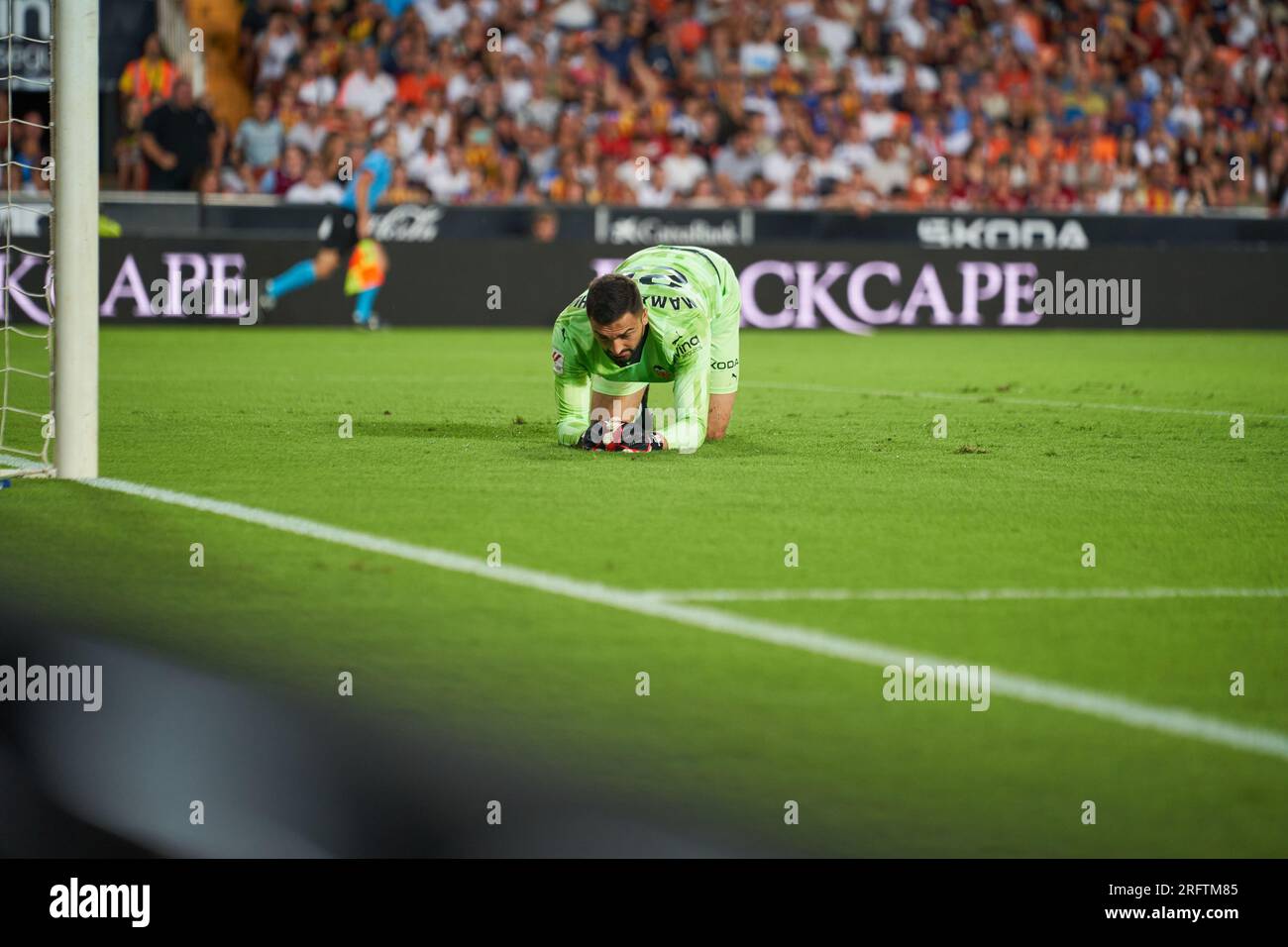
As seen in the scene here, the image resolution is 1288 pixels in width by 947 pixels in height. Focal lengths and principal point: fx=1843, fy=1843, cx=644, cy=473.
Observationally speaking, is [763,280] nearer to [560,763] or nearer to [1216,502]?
[1216,502]

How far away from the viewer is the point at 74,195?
7875 mm

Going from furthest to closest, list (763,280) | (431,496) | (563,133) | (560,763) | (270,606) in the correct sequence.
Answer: (563,133)
(763,280)
(431,496)
(270,606)
(560,763)

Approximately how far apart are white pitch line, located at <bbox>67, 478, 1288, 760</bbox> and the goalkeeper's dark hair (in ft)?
5.57

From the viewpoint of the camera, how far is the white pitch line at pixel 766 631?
434cm

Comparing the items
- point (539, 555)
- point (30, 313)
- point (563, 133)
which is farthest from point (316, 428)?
point (563, 133)

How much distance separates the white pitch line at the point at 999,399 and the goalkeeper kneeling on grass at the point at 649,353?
3.62 m

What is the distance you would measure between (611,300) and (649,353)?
2.64 feet

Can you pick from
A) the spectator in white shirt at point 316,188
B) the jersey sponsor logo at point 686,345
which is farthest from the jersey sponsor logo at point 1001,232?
the jersey sponsor logo at point 686,345

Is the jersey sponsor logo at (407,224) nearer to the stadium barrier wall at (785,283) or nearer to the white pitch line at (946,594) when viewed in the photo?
the stadium barrier wall at (785,283)

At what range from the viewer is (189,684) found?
186 inches

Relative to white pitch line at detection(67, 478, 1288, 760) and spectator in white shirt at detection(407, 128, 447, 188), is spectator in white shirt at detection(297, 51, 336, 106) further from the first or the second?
white pitch line at detection(67, 478, 1288, 760)

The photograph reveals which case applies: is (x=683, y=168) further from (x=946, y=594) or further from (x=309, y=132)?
(x=946, y=594)

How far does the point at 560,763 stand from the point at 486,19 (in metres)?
21.6

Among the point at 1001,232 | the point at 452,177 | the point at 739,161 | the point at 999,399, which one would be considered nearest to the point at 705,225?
the point at 739,161
